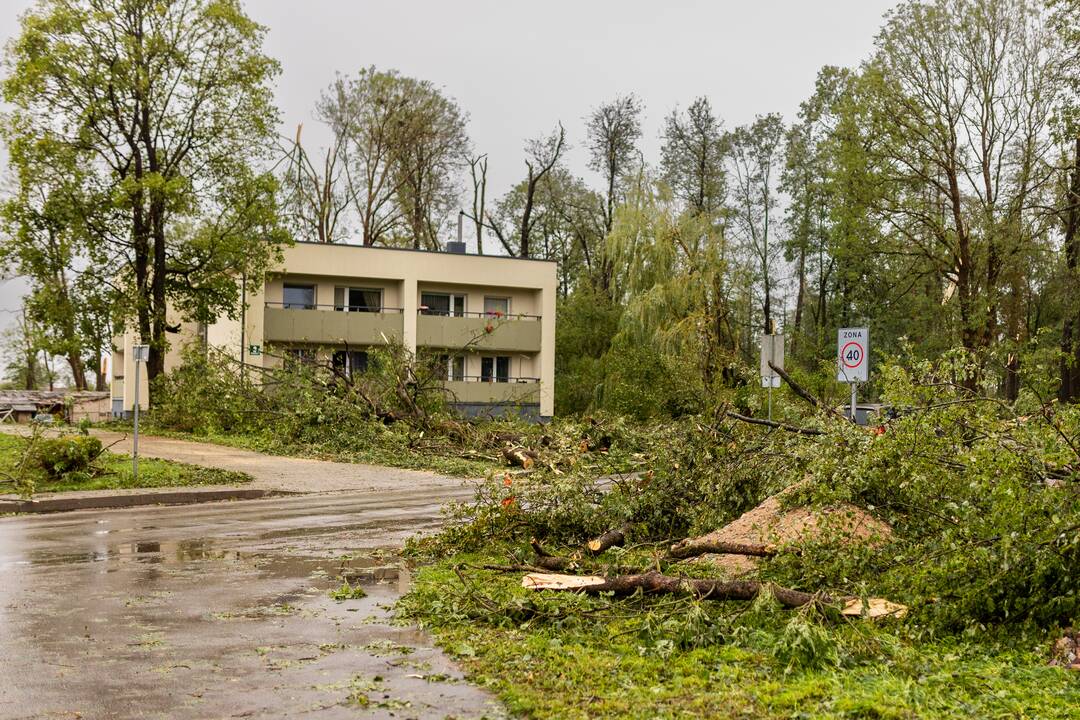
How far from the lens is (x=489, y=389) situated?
4469 centimetres

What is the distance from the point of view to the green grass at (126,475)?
62.0ft

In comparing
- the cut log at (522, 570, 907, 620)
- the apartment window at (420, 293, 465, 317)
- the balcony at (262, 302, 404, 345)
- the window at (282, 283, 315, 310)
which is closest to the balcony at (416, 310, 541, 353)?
the apartment window at (420, 293, 465, 317)

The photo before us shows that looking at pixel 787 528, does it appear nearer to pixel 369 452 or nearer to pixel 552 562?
pixel 552 562

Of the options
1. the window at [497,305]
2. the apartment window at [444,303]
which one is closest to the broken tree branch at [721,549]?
the apartment window at [444,303]

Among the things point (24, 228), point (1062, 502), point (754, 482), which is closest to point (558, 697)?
point (1062, 502)

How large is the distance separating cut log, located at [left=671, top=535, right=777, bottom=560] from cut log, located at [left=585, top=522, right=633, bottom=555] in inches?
33.9

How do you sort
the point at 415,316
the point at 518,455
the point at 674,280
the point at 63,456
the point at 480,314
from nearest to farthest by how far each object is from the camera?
1. the point at 63,456
2. the point at 518,455
3. the point at 674,280
4. the point at 415,316
5. the point at 480,314

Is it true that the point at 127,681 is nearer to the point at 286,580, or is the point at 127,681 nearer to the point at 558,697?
the point at 558,697

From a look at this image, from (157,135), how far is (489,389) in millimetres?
16124

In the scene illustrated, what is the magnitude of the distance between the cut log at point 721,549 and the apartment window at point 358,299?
34.9 metres

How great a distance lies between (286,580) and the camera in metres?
9.87

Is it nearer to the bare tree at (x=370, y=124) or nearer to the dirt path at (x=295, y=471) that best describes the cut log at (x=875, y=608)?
the dirt path at (x=295, y=471)

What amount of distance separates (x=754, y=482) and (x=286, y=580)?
5.13 metres

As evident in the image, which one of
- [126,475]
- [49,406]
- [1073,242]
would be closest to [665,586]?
[126,475]
